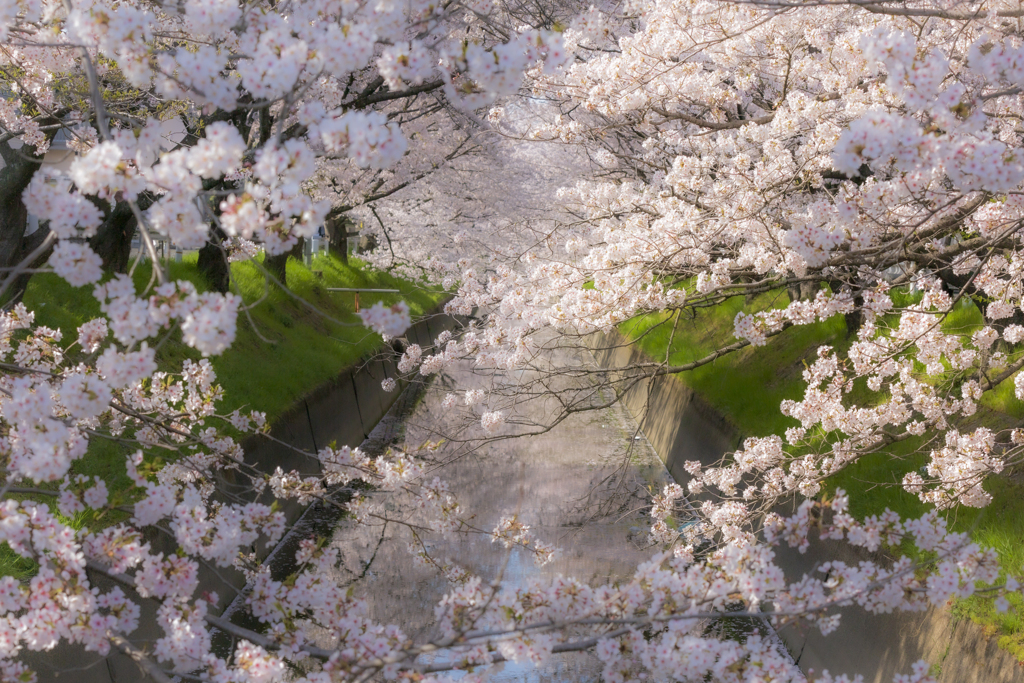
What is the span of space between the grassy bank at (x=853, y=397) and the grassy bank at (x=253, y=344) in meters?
3.99

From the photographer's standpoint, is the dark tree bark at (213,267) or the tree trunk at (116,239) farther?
the dark tree bark at (213,267)

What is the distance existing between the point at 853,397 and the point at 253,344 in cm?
712

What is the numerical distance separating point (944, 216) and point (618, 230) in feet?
8.92

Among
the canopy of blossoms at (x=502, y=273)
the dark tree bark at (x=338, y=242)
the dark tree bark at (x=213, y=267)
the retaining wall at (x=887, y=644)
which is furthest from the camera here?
the dark tree bark at (x=338, y=242)

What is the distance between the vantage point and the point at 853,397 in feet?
25.9

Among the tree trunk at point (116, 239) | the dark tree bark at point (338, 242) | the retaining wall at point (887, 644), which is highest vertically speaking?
the dark tree bark at point (338, 242)

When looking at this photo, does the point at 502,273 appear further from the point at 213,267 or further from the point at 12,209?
the point at 12,209

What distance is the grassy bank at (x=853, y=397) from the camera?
15.7 ft

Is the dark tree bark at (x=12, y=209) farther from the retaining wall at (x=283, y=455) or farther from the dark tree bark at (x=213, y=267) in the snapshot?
the dark tree bark at (x=213, y=267)

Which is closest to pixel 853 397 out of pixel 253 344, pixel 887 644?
pixel 887 644

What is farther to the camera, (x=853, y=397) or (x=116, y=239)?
(x=116, y=239)

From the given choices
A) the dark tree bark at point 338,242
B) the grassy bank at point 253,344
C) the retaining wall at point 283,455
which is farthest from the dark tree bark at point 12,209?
the dark tree bark at point 338,242

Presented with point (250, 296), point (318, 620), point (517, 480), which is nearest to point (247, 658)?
point (318, 620)

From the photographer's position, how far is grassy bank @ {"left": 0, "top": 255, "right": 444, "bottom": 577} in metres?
5.98
